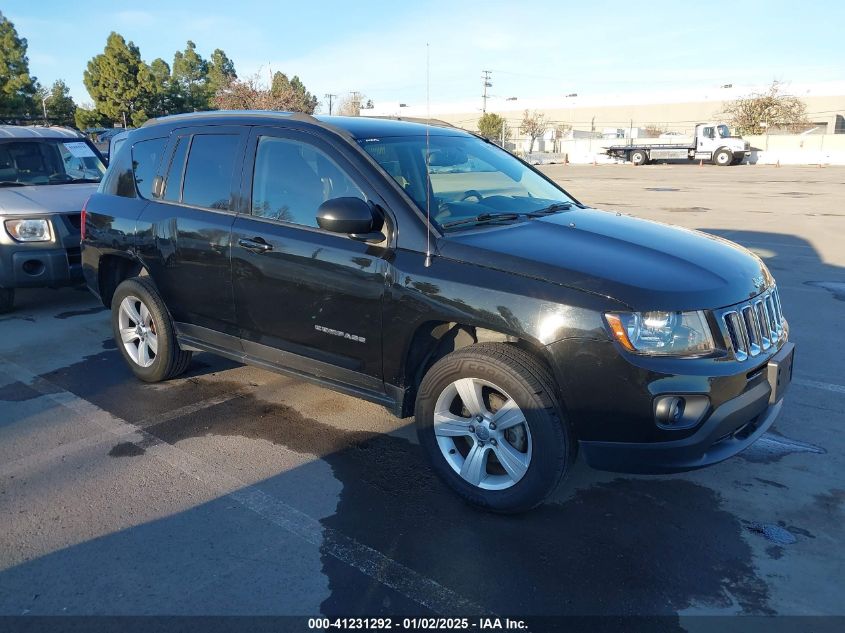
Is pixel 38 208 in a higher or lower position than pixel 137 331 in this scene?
higher

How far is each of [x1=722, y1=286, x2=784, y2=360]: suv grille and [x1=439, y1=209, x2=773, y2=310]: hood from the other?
0.06 m

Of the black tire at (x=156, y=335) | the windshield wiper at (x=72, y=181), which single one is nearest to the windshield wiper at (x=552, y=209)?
the black tire at (x=156, y=335)

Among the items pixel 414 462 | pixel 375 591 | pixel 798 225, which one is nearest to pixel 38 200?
pixel 414 462

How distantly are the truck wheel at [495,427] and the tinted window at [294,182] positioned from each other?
1.19m

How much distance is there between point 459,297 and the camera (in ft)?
10.9

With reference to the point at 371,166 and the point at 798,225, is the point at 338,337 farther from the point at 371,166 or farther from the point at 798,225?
the point at 798,225

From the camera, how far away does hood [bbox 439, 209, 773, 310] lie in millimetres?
3041

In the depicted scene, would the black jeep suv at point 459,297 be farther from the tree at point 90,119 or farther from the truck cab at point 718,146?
the tree at point 90,119

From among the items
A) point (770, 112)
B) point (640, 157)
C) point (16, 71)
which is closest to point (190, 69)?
point (16, 71)

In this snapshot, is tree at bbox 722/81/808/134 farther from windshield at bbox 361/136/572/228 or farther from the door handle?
the door handle

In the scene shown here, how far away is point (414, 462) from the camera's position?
156 inches

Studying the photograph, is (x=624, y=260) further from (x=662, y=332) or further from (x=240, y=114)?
(x=240, y=114)

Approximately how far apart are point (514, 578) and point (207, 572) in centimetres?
134

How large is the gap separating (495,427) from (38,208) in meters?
6.16
